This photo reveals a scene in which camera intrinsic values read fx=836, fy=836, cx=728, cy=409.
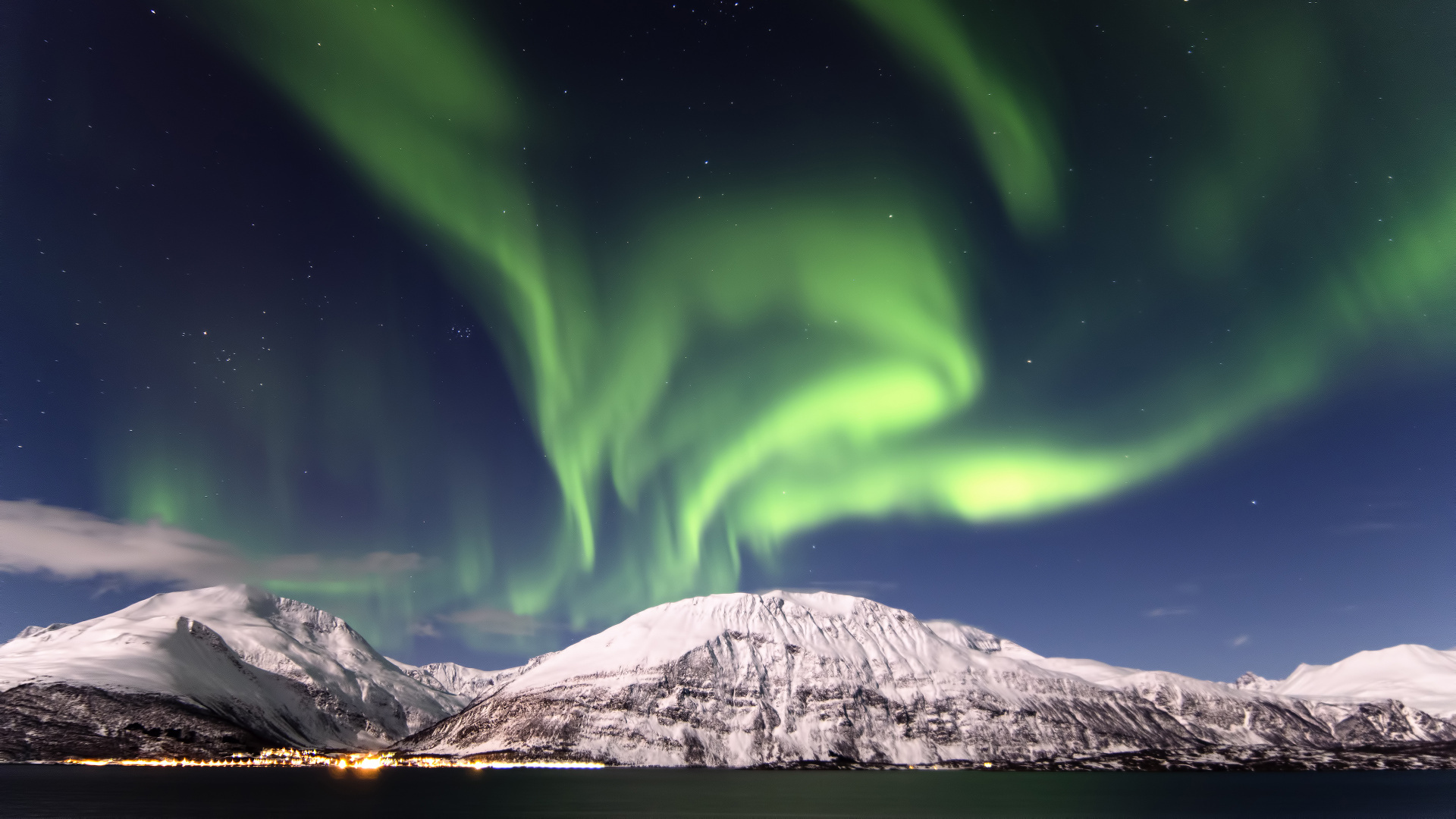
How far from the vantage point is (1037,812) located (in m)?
161

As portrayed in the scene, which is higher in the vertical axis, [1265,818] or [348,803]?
[348,803]

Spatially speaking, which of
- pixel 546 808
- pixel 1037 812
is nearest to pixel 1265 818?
pixel 1037 812

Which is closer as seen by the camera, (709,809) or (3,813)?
(3,813)

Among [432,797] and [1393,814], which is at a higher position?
[432,797]

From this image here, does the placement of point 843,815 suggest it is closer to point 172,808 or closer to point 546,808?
point 546,808

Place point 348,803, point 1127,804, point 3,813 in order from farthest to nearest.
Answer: point 1127,804 < point 348,803 < point 3,813

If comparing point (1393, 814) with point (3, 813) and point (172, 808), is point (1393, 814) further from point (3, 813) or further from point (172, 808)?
point (3, 813)

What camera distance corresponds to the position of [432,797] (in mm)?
193000

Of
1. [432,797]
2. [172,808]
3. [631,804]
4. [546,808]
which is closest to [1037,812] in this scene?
[631,804]

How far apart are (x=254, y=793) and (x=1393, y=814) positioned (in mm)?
249831

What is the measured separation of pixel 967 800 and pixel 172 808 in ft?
532

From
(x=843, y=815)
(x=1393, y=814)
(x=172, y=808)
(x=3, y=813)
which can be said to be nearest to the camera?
(x=3, y=813)

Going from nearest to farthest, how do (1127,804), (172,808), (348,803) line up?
(172,808), (348,803), (1127,804)

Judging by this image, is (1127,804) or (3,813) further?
(1127,804)
